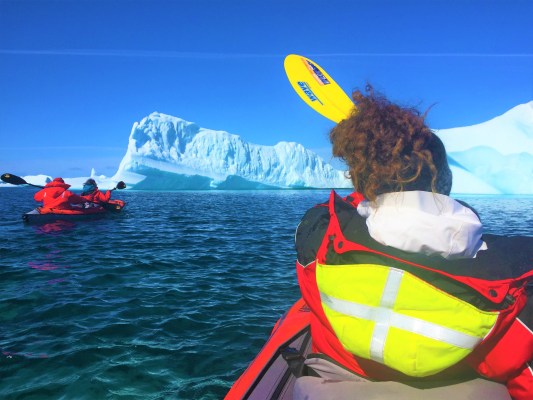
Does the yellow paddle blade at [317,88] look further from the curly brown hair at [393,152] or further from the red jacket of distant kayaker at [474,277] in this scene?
the red jacket of distant kayaker at [474,277]

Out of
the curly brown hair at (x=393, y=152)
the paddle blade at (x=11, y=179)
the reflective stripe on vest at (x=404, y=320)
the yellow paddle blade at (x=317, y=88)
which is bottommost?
the reflective stripe on vest at (x=404, y=320)

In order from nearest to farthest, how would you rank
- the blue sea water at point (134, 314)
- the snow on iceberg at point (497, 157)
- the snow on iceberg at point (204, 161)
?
the blue sea water at point (134, 314)
the snow on iceberg at point (497, 157)
the snow on iceberg at point (204, 161)

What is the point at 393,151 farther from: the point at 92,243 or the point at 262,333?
the point at 92,243

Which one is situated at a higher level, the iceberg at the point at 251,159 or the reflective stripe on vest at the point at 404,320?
the iceberg at the point at 251,159

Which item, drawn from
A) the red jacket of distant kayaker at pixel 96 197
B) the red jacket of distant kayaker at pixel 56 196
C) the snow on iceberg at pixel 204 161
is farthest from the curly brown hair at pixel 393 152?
the snow on iceberg at pixel 204 161

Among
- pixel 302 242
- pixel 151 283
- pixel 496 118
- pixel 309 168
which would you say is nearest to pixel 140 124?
pixel 309 168

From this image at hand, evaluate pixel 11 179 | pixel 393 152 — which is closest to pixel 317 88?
pixel 393 152

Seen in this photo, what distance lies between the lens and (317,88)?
295 centimetres

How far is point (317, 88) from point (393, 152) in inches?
63.9

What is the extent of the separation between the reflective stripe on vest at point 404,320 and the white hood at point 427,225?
0.12 metres

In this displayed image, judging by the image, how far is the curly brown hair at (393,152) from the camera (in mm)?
1468

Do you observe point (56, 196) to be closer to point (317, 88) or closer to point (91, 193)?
point (91, 193)

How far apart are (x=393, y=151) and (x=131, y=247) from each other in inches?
340

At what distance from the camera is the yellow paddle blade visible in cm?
266
